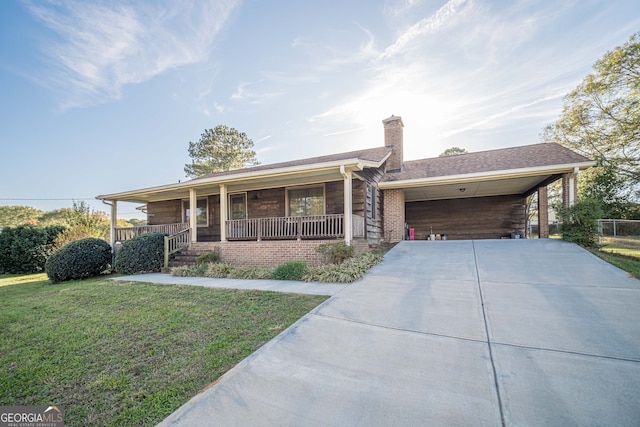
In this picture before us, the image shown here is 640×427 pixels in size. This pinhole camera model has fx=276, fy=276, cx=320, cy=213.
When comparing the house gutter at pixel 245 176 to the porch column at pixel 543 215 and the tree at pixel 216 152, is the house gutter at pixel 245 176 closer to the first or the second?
the porch column at pixel 543 215

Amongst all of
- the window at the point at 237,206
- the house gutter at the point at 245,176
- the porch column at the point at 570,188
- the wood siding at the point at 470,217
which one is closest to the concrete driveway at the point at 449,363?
the house gutter at the point at 245,176

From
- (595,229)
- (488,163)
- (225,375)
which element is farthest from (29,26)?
(595,229)

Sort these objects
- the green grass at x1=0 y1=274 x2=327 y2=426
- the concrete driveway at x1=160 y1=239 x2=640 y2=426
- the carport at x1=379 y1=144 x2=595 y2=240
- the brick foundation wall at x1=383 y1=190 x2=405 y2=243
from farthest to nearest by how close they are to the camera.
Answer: the brick foundation wall at x1=383 y1=190 x2=405 y2=243 < the carport at x1=379 y1=144 x2=595 y2=240 < the green grass at x1=0 y1=274 x2=327 y2=426 < the concrete driveway at x1=160 y1=239 x2=640 y2=426

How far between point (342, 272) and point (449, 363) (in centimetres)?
406

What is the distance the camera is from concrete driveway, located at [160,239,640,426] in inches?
81.6

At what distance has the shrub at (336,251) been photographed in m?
8.04

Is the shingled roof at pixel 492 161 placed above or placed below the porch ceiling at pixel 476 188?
above

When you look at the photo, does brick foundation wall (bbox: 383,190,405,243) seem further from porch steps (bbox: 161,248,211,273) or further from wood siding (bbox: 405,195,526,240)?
porch steps (bbox: 161,248,211,273)

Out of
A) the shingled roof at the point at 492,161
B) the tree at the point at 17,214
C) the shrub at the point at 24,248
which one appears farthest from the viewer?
the tree at the point at 17,214

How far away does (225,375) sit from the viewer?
2.59 metres

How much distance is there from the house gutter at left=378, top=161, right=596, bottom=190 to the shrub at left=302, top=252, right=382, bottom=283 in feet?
15.0

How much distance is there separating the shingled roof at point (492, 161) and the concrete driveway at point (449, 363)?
5622 millimetres

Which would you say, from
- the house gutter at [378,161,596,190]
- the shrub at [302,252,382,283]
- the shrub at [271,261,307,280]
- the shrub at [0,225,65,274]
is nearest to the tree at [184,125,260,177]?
the shrub at [0,225,65,274]

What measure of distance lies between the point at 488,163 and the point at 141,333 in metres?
12.2
